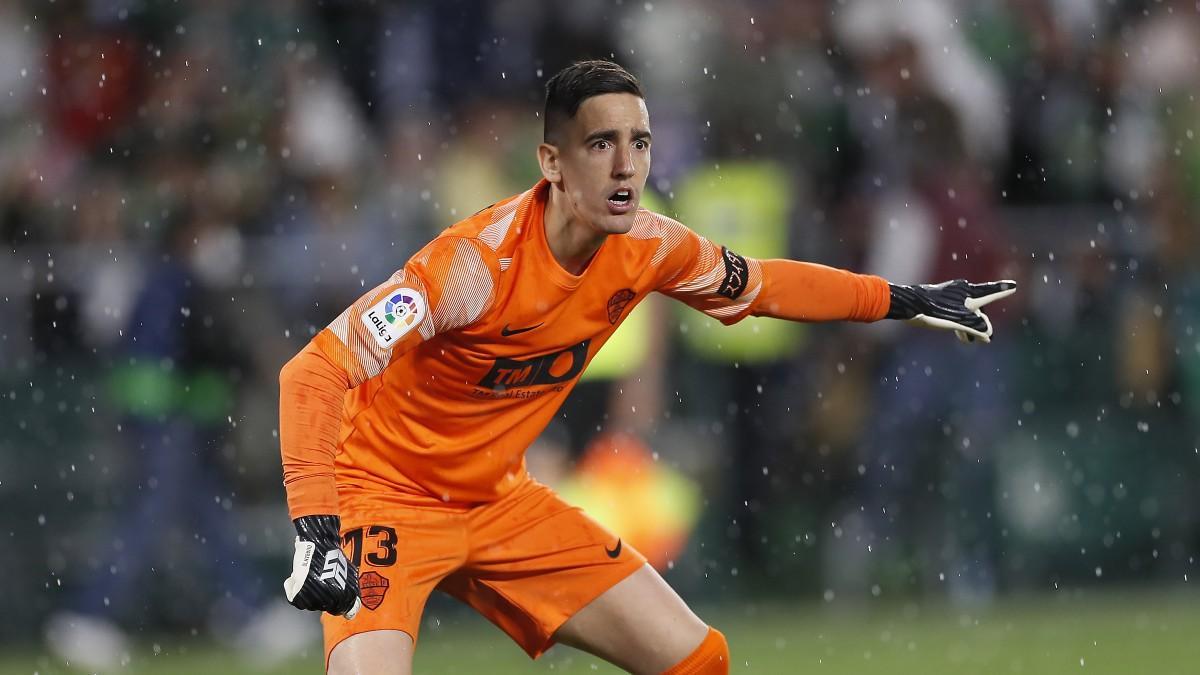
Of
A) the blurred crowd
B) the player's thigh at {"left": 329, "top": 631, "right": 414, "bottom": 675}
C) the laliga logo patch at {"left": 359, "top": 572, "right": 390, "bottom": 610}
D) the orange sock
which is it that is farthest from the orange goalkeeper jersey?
the blurred crowd

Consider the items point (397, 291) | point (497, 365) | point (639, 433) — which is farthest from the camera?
point (639, 433)

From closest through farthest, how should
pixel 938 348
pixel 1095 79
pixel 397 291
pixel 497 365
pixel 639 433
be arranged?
pixel 397 291 → pixel 497 365 → pixel 639 433 → pixel 938 348 → pixel 1095 79

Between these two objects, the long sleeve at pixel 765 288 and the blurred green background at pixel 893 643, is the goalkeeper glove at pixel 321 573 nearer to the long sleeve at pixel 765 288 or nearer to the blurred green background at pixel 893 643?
the long sleeve at pixel 765 288

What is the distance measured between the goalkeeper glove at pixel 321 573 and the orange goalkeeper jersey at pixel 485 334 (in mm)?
273

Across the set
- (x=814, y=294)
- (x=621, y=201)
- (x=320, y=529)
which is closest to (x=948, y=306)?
(x=814, y=294)

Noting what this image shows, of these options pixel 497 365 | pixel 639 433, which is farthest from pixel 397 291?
pixel 639 433

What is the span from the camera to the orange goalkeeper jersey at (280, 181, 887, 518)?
19.0ft

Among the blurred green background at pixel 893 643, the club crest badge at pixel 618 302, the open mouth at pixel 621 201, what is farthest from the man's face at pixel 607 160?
the blurred green background at pixel 893 643

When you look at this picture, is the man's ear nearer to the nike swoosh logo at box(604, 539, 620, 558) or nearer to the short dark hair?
the short dark hair

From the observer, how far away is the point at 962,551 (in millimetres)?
11820

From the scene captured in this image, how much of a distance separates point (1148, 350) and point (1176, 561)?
131cm

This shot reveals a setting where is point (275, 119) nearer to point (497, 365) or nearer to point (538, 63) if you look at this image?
point (538, 63)

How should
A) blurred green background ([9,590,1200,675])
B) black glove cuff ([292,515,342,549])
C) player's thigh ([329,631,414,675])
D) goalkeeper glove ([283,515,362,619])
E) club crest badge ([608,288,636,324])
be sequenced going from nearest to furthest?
1. goalkeeper glove ([283,515,362,619])
2. black glove cuff ([292,515,342,549])
3. player's thigh ([329,631,414,675])
4. club crest badge ([608,288,636,324])
5. blurred green background ([9,590,1200,675])

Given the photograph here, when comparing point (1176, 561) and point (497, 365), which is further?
point (1176, 561)
